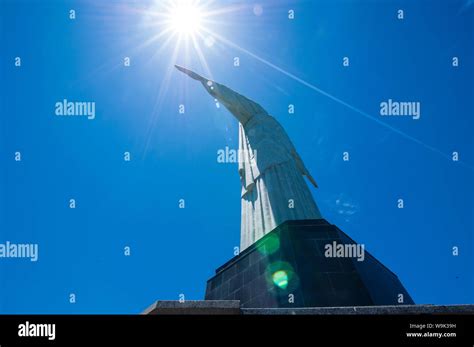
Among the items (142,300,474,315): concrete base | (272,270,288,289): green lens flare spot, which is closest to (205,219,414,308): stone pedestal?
(272,270,288,289): green lens flare spot

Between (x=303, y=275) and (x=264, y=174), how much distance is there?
15.5 feet

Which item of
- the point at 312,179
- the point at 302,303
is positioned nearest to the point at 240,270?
the point at 302,303

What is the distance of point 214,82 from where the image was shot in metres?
15.1

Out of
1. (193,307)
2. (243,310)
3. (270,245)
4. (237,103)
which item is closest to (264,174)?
(270,245)

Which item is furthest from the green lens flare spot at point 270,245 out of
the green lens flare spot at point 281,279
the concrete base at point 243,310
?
the concrete base at point 243,310

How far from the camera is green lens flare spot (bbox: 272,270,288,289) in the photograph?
7.33m

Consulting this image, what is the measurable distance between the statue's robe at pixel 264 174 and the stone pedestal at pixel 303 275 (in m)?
1.57

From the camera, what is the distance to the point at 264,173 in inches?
458

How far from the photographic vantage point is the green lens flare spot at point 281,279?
24.1 feet

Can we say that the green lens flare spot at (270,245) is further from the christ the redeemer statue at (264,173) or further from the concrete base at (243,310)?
the concrete base at (243,310)

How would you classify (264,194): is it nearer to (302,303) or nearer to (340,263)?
(340,263)

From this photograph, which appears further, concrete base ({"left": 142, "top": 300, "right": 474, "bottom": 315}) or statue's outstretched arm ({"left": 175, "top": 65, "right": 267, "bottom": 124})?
statue's outstretched arm ({"left": 175, "top": 65, "right": 267, "bottom": 124})

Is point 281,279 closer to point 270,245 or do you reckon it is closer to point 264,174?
point 270,245

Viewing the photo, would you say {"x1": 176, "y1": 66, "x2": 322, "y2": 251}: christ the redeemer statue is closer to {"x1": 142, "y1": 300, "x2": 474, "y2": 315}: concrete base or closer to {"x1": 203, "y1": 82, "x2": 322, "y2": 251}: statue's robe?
{"x1": 203, "y1": 82, "x2": 322, "y2": 251}: statue's robe
